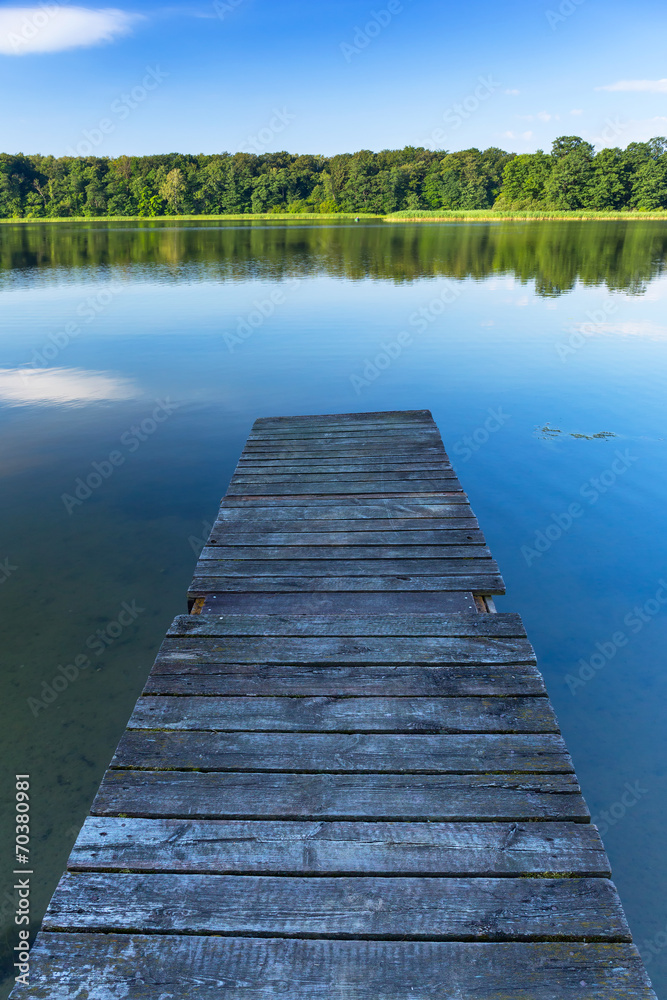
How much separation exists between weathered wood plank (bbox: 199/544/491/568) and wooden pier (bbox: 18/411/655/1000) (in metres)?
0.34

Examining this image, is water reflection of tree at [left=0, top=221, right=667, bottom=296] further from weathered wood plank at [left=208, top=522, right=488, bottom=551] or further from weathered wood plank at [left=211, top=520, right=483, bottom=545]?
weathered wood plank at [left=208, top=522, right=488, bottom=551]

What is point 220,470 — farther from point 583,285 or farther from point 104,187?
point 104,187

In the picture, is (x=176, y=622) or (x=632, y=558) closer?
(x=176, y=622)

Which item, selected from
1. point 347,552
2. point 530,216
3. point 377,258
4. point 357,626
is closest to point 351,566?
point 347,552

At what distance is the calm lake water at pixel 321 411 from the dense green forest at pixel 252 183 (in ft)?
273

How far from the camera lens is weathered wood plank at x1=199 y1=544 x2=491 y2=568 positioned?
4098mm

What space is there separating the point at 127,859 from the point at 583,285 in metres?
23.0

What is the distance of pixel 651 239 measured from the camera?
38.9 metres

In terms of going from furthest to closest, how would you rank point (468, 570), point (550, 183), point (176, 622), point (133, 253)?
point (550, 183) → point (133, 253) → point (468, 570) → point (176, 622)

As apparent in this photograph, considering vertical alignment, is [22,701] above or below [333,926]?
below

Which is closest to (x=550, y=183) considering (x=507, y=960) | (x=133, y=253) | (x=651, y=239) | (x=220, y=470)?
(x=651, y=239)

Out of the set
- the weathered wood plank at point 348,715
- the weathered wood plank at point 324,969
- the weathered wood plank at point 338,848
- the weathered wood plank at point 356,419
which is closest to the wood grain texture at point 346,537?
the weathered wood plank at point 348,715

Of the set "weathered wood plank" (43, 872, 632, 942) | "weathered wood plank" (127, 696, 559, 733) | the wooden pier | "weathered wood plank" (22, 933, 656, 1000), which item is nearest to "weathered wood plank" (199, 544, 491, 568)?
the wooden pier

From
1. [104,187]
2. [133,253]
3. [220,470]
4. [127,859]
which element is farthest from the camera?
[104,187]
